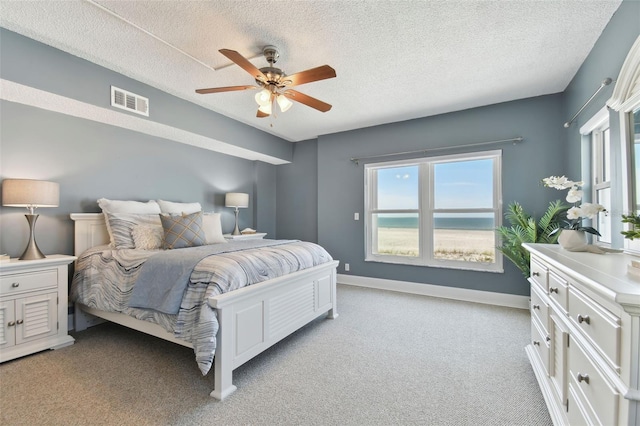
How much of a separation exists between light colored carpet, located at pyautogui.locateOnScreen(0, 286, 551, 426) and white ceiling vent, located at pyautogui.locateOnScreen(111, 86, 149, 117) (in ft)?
7.32

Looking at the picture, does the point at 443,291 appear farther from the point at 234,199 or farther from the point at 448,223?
the point at 234,199

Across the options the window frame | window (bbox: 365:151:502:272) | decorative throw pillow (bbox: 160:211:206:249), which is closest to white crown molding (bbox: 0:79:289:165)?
decorative throw pillow (bbox: 160:211:206:249)

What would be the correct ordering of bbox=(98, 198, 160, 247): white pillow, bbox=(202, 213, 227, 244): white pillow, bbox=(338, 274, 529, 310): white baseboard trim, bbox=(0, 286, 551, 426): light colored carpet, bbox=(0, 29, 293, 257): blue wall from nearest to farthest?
bbox=(0, 286, 551, 426): light colored carpet, bbox=(0, 29, 293, 257): blue wall, bbox=(98, 198, 160, 247): white pillow, bbox=(202, 213, 227, 244): white pillow, bbox=(338, 274, 529, 310): white baseboard trim

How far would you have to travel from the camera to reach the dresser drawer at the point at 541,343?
1.65 meters

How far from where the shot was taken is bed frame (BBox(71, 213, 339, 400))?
1.79m

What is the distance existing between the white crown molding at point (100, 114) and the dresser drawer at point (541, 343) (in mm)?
3853

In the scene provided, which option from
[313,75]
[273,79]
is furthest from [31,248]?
[313,75]

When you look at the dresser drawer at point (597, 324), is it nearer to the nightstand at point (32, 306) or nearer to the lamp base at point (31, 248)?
the nightstand at point (32, 306)

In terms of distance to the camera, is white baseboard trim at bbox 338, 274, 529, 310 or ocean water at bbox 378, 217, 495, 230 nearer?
white baseboard trim at bbox 338, 274, 529, 310

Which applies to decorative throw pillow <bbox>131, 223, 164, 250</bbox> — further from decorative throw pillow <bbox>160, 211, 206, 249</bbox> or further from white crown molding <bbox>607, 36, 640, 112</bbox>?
white crown molding <bbox>607, 36, 640, 112</bbox>

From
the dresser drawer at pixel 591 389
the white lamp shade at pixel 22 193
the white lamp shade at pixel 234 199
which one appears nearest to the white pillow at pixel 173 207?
the white lamp shade at pixel 234 199

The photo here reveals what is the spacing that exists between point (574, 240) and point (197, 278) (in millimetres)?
2369

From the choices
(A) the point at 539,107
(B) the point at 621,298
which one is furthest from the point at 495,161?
(B) the point at 621,298

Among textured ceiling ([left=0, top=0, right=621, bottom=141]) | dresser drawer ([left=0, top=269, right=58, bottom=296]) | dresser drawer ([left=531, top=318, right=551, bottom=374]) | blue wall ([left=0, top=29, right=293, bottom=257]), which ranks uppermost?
textured ceiling ([left=0, top=0, right=621, bottom=141])
